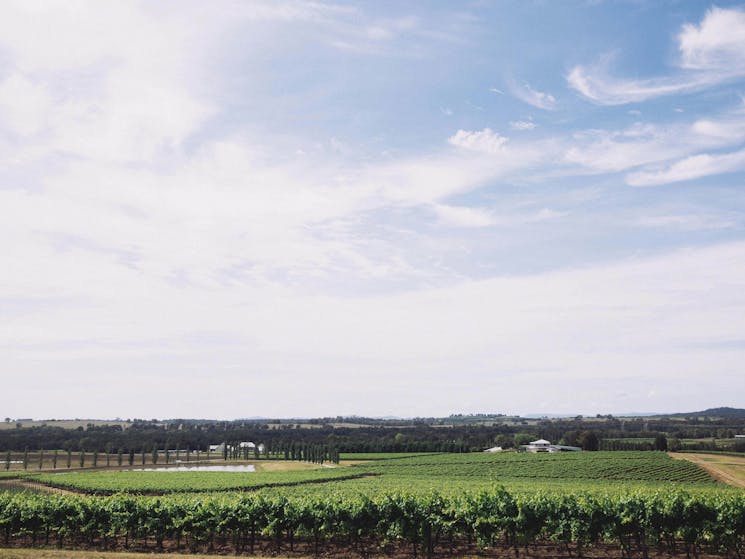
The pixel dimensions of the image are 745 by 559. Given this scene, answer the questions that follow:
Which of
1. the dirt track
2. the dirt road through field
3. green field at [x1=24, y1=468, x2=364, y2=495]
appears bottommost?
the dirt road through field

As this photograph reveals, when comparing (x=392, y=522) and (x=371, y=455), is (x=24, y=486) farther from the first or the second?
(x=371, y=455)

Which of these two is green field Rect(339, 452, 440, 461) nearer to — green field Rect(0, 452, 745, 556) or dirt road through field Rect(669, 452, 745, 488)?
dirt road through field Rect(669, 452, 745, 488)

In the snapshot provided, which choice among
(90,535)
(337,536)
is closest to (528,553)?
(337,536)

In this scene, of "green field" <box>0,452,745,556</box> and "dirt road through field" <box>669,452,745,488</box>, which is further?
"dirt road through field" <box>669,452,745,488</box>

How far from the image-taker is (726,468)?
10900cm

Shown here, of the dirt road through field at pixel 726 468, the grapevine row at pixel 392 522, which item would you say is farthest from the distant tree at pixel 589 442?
the grapevine row at pixel 392 522

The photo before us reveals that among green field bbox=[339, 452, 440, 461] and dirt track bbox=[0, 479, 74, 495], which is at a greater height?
dirt track bbox=[0, 479, 74, 495]

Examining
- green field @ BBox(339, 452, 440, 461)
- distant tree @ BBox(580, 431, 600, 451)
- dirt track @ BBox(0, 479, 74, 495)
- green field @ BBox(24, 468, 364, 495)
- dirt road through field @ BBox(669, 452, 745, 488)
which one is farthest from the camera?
distant tree @ BBox(580, 431, 600, 451)

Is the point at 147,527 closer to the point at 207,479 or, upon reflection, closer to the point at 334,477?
the point at 207,479

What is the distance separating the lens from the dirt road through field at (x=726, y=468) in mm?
89881

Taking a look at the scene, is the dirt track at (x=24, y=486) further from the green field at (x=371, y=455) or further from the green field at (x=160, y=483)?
the green field at (x=371, y=455)

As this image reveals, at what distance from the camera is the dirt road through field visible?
8988cm

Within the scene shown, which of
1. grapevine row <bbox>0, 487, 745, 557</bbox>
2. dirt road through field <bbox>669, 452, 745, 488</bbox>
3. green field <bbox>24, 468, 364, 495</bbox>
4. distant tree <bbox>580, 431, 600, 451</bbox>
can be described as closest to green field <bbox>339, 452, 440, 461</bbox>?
distant tree <bbox>580, 431, 600, 451</bbox>

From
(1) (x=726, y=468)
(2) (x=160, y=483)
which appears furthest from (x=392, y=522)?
(1) (x=726, y=468)
